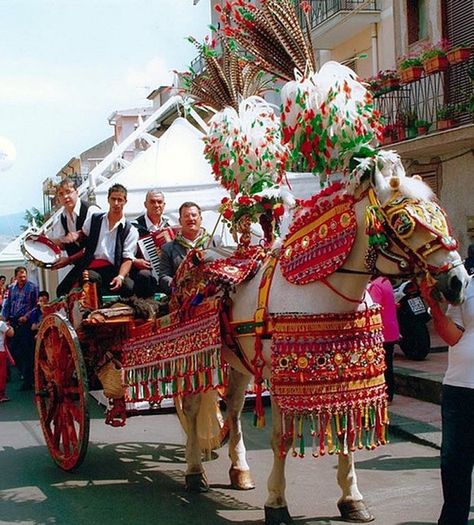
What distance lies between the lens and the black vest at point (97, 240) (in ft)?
23.2

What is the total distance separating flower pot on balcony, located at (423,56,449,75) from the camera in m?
14.5

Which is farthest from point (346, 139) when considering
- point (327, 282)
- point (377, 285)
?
point (377, 285)

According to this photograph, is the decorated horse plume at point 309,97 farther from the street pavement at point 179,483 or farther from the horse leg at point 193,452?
the street pavement at point 179,483

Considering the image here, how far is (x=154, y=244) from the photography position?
7.23 m

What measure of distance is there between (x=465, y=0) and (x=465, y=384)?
1192 centimetres

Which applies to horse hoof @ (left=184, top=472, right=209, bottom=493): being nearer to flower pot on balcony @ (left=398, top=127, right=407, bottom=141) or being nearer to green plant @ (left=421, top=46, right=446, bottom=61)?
green plant @ (left=421, top=46, right=446, bottom=61)

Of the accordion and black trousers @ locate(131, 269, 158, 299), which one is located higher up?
the accordion

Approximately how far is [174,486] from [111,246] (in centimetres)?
205

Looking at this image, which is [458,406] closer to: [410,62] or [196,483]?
[196,483]

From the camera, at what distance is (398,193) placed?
4.49 meters

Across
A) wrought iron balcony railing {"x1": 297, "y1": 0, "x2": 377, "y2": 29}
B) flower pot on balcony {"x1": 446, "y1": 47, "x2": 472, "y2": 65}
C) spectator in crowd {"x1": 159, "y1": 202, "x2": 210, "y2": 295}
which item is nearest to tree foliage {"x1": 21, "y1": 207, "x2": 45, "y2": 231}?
wrought iron balcony railing {"x1": 297, "y1": 0, "x2": 377, "y2": 29}

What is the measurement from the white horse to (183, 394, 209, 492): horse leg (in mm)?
716

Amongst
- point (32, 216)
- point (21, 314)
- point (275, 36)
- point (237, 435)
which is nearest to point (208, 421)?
point (237, 435)

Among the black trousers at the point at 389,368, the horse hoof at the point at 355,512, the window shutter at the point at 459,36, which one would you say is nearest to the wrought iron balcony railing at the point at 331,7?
the window shutter at the point at 459,36
